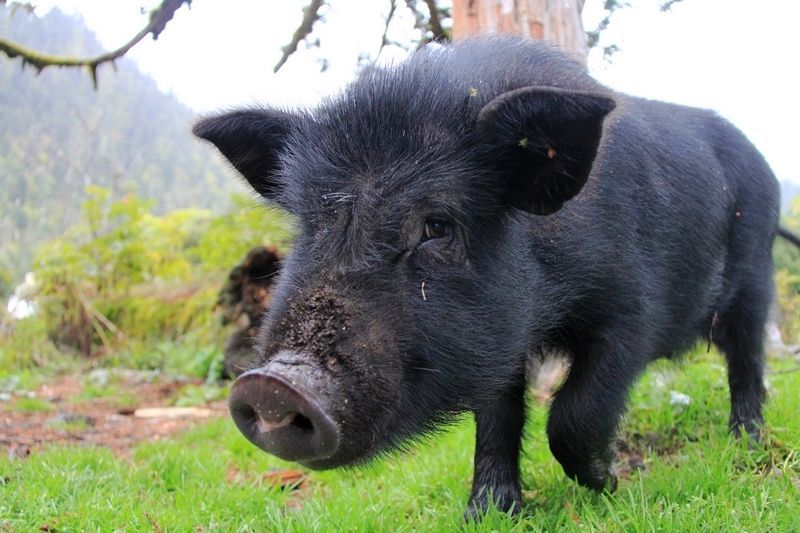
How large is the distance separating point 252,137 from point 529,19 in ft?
8.82

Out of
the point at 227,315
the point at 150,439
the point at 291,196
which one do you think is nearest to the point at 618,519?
the point at 291,196

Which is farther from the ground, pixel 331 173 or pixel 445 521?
pixel 331 173

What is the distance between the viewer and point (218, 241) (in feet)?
36.0

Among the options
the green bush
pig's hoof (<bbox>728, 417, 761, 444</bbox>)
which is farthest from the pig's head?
the green bush

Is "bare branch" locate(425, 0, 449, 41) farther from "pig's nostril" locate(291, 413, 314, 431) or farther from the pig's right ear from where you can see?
"pig's nostril" locate(291, 413, 314, 431)

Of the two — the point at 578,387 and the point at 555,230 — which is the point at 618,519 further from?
the point at 555,230

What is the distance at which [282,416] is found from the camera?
2.00 metres

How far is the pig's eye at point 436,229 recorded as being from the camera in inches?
99.5

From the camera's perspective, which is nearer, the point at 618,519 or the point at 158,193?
the point at 618,519

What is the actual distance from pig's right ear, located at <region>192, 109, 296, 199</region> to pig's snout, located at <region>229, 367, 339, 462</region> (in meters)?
1.34

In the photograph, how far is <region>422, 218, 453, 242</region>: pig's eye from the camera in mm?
2527

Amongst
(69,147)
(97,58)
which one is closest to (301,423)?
(97,58)

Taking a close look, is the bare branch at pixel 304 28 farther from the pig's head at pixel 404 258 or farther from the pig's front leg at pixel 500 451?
the pig's front leg at pixel 500 451

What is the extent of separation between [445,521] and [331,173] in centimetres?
166
